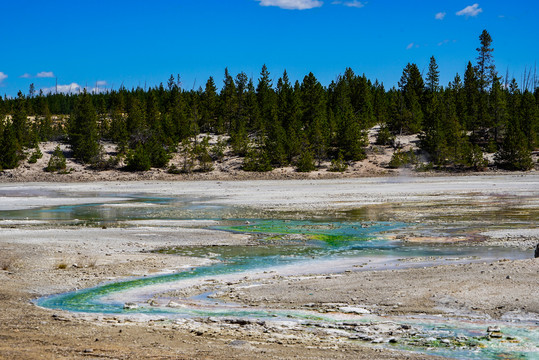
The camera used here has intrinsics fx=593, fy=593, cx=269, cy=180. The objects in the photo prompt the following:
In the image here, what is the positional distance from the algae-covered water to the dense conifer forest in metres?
27.9

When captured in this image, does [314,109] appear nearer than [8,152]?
No

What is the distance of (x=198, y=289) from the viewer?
1200 cm

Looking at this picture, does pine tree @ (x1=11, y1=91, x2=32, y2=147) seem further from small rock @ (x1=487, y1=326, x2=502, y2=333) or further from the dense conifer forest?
small rock @ (x1=487, y1=326, x2=502, y2=333)

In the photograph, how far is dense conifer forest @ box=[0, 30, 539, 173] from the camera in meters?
60.2

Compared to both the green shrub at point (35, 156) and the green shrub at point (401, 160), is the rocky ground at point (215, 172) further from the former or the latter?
the green shrub at point (401, 160)

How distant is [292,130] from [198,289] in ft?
167

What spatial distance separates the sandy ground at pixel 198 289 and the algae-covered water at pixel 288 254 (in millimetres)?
612

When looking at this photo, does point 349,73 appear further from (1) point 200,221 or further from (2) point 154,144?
(1) point 200,221

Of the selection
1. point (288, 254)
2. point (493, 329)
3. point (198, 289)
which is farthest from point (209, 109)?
point (493, 329)

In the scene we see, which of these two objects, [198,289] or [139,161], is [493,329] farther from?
[139,161]

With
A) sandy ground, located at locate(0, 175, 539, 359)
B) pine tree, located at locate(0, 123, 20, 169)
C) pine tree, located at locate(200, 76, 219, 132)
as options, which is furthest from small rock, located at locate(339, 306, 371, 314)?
pine tree, located at locate(200, 76, 219, 132)

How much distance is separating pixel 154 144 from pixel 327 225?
137ft

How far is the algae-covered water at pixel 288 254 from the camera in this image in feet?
27.7

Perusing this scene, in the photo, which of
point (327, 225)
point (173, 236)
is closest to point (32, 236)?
point (173, 236)
